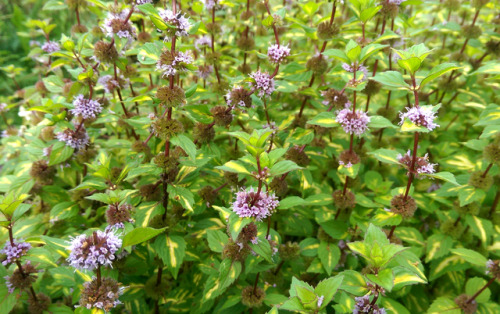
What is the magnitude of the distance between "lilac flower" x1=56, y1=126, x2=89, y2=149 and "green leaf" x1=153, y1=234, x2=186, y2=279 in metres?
0.88

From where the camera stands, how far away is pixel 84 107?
2277 mm

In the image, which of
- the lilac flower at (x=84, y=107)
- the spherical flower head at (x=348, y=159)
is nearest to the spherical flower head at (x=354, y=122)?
the spherical flower head at (x=348, y=159)

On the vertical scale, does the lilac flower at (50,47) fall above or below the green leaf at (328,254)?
above

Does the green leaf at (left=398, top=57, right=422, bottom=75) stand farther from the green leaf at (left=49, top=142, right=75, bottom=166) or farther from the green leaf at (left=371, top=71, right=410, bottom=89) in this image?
the green leaf at (left=49, top=142, right=75, bottom=166)

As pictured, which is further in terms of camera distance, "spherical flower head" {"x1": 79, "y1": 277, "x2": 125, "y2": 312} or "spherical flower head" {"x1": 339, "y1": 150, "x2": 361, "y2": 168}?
"spherical flower head" {"x1": 339, "y1": 150, "x2": 361, "y2": 168}

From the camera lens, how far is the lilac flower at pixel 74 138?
2.26m

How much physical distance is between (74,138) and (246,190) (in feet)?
4.57

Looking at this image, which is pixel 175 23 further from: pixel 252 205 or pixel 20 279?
pixel 20 279

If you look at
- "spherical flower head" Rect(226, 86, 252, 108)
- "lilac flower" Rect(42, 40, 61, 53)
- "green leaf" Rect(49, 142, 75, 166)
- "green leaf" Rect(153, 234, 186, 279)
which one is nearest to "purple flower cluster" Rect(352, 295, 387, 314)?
"green leaf" Rect(153, 234, 186, 279)

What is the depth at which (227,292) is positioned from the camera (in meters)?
2.16

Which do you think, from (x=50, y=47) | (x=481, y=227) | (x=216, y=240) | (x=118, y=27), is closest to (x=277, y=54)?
(x=118, y=27)

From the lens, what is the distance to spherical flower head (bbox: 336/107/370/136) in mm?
1943

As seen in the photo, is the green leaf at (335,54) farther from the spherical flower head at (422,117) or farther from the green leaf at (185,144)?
the green leaf at (185,144)

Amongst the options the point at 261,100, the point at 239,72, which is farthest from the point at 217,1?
the point at 261,100
